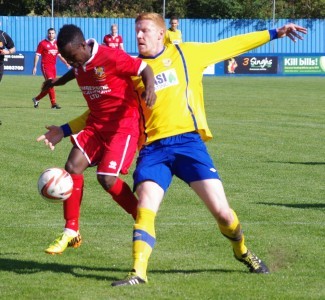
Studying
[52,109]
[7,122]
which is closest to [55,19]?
[52,109]

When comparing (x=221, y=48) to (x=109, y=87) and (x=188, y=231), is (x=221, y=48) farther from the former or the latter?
(x=188, y=231)

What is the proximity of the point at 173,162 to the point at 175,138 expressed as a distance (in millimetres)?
166

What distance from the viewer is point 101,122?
7906 millimetres

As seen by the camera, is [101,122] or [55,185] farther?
[101,122]

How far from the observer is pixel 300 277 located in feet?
23.5

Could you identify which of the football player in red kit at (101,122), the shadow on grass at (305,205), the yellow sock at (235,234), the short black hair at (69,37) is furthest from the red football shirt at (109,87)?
the shadow on grass at (305,205)

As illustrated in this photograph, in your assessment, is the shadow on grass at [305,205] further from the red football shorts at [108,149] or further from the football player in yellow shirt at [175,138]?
the football player in yellow shirt at [175,138]

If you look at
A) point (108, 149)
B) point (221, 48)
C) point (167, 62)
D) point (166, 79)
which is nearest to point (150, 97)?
point (166, 79)

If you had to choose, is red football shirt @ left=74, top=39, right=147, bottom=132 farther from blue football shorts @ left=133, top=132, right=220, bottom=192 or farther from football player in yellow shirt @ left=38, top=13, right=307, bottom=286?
blue football shorts @ left=133, top=132, right=220, bottom=192

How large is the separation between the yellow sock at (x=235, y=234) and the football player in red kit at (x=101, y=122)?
1.00 metres

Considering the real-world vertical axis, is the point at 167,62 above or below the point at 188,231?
above

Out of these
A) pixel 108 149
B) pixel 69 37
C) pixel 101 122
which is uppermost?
pixel 69 37

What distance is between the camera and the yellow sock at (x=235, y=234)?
714cm

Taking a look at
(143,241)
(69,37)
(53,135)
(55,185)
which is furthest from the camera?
(53,135)
